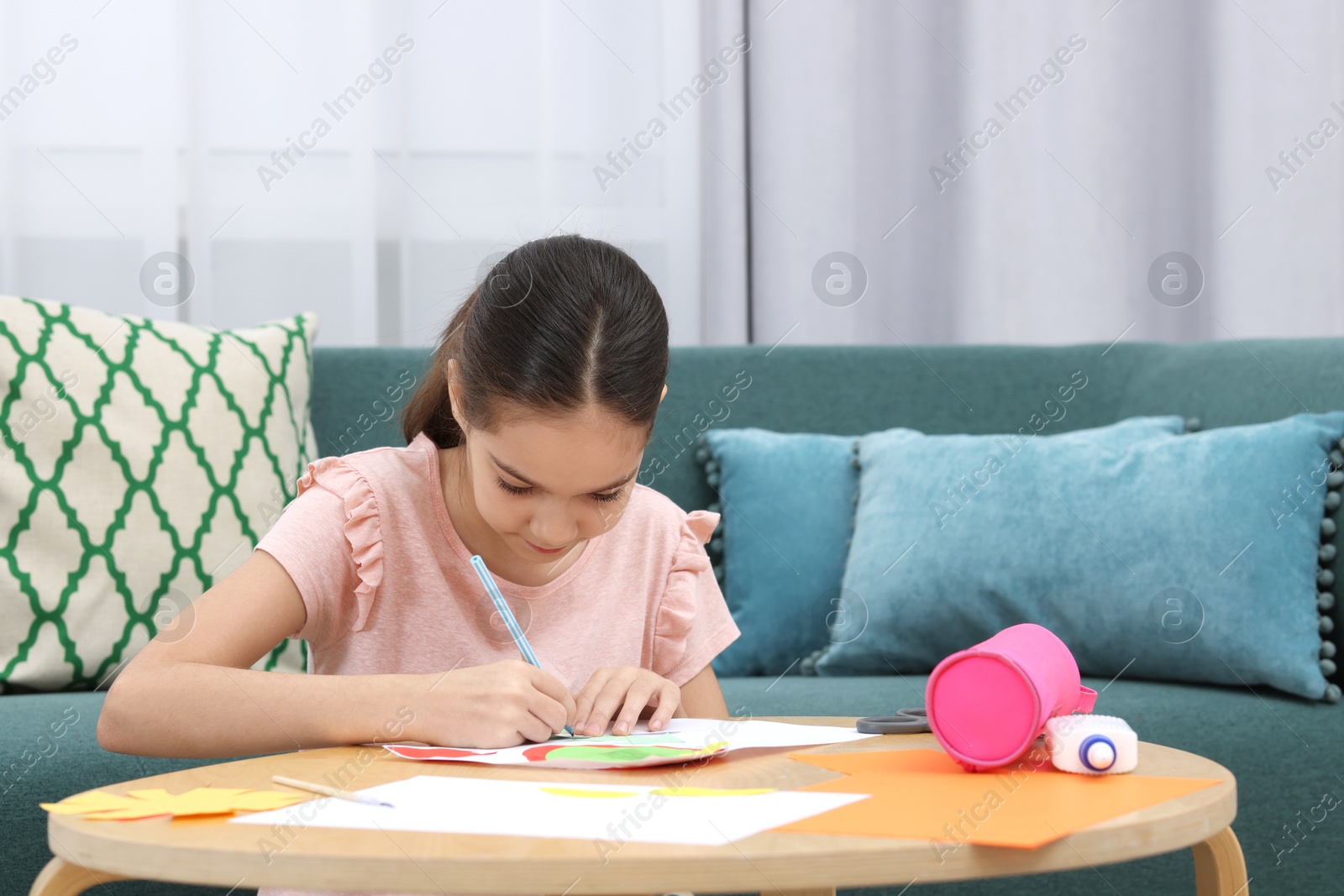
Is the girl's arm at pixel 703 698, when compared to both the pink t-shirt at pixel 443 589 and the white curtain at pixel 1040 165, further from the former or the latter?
the white curtain at pixel 1040 165

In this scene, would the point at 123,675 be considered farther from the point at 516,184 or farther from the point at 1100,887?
the point at 516,184

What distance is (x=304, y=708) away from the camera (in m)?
0.79

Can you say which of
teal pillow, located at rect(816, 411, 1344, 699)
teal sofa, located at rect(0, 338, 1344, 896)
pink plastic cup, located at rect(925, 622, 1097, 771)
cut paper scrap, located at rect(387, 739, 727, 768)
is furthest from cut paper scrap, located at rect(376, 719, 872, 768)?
teal pillow, located at rect(816, 411, 1344, 699)

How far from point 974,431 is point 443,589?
1.12 m

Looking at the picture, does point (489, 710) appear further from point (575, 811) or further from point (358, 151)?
point (358, 151)

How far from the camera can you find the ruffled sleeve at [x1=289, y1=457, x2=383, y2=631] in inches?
39.8

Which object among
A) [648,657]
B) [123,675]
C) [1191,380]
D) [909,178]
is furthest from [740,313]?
[123,675]

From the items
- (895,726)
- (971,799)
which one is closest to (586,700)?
(895,726)

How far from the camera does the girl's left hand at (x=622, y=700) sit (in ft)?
2.73

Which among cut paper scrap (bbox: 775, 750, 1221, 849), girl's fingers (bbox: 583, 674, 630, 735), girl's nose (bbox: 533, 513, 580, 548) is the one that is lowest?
girl's fingers (bbox: 583, 674, 630, 735)

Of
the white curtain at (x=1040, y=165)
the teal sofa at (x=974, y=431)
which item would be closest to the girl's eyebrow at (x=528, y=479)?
the teal sofa at (x=974, y=431)

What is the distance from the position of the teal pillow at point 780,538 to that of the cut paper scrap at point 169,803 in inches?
45.8

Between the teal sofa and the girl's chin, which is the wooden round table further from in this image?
Answer: the teal sofa

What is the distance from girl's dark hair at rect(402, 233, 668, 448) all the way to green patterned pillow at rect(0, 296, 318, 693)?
2.35ft
